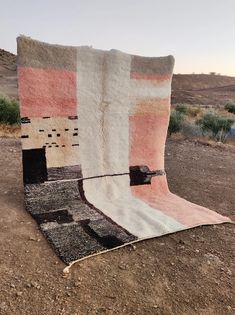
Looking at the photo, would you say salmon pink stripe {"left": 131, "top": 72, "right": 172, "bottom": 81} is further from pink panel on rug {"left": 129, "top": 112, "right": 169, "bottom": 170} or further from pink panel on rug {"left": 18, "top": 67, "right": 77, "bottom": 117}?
pink panel on rug {"left": 18, "top": 67, "right": 77, "bottom": 117}

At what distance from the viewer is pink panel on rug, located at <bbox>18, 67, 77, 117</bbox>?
3759 millimetres

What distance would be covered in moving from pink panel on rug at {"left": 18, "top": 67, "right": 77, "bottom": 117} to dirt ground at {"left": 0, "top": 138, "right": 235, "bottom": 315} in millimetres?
933

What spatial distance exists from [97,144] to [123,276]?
1.80 metres

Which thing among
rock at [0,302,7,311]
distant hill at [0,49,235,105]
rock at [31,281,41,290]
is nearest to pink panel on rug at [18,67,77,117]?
rock at [31,281,41,290]

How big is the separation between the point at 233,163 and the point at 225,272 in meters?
3.50

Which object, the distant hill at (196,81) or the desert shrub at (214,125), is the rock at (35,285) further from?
the distant hill at (196,81)

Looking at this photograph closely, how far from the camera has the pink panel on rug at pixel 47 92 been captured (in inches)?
148

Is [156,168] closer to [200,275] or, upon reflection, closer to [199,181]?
[199,181]

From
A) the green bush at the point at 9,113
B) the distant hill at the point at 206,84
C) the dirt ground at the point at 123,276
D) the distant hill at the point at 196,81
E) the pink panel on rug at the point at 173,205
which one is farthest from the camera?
the distant hill at the point at 196,81

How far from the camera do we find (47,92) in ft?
12.7

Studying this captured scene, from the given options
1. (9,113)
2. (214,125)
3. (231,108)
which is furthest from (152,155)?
(231,108)

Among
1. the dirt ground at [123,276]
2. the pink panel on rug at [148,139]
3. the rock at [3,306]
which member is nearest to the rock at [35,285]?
the dirt ground at [123,276]

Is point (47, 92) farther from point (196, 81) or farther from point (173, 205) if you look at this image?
point (196, 81)

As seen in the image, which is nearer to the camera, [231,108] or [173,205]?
[173,205]
